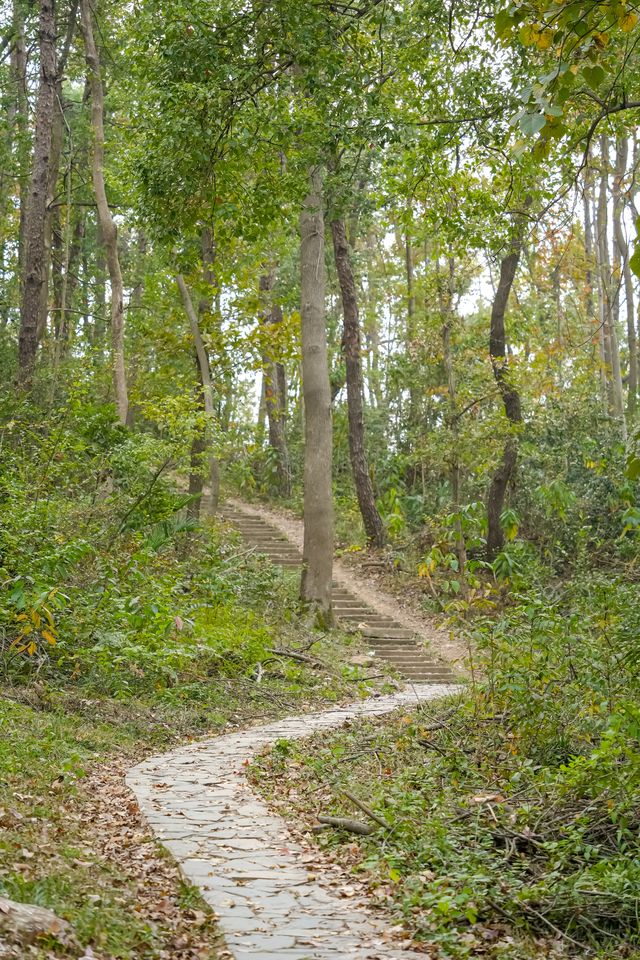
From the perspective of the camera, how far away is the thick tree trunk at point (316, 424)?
16.0 metres

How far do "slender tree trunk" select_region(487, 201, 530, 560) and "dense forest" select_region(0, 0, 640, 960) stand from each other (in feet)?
0.21

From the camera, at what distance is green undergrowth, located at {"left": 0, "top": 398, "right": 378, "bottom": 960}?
14.7ft

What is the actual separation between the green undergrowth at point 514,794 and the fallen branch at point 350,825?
7cm

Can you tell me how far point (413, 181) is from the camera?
11.2 meters

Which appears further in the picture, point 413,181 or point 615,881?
point 413,181

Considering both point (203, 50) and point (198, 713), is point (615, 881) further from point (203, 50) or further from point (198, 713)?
point (203, 50)

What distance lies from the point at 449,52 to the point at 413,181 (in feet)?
5.69

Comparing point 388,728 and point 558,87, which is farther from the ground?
point 558,87

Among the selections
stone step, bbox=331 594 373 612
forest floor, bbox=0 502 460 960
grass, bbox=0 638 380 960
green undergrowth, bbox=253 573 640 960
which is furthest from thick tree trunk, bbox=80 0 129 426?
green undergrowth, bbox=253 573 640 960

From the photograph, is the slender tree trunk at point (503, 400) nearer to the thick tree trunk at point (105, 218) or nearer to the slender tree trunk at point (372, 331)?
the thick tree trunk at point (105, 218)

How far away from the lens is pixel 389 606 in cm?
1892

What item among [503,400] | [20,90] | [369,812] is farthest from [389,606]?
[20,90]

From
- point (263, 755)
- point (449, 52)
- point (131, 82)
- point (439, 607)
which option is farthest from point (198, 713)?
point (131, 82)

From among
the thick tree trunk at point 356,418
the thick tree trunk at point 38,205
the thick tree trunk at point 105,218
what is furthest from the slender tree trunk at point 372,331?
the thick tree trunk at point 38,205
